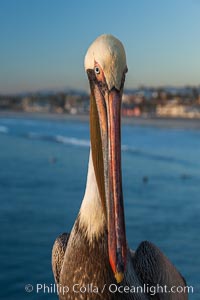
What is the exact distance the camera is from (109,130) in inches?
91.0

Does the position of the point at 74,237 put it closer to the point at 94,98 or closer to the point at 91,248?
the point at 91,248

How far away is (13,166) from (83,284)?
1126cm

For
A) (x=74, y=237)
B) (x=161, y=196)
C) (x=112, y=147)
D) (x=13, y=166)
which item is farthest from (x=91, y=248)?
(x=13, y=166)

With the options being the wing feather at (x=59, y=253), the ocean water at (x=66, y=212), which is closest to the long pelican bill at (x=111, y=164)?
the wing feather at (x=59, y=253)

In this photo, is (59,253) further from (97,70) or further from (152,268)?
(97,70)

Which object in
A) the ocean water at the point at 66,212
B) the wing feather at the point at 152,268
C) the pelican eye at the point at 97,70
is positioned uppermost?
the pelican eye at the point at 97,70

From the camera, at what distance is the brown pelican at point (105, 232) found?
228 centimetres

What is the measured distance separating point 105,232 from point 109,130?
526mm

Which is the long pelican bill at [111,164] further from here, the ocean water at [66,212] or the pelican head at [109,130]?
the ocean water at [66,212]

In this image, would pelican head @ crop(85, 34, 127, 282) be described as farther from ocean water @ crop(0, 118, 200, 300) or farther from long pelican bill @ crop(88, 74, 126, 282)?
ocean water @ crop(0, 118, 200, 300)

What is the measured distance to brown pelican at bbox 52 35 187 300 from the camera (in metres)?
2.28

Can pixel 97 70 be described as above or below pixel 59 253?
Result: above

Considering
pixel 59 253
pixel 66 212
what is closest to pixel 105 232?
pixel 59 253

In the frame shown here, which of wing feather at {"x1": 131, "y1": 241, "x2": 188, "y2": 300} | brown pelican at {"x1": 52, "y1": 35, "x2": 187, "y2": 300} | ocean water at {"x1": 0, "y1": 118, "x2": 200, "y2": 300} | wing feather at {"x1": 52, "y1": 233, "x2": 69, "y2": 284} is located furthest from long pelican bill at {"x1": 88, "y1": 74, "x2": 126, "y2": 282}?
ocean water at {"x1": 0, "y1": 118, "x2": 200, "y2": 300}
